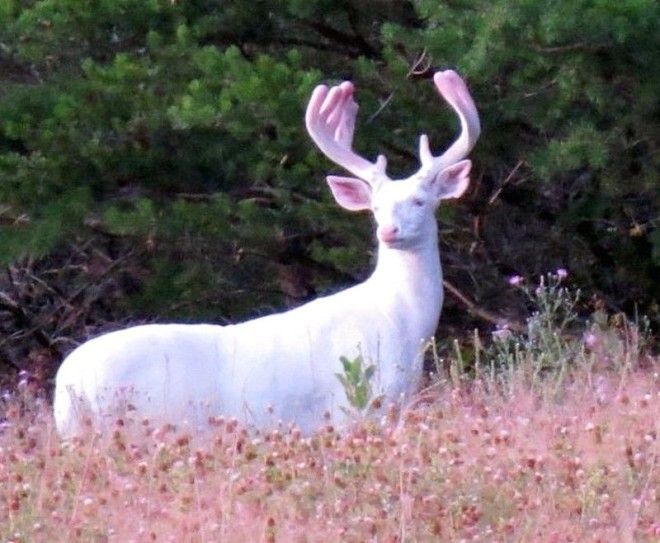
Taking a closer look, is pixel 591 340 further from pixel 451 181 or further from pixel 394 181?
pixel 394 181

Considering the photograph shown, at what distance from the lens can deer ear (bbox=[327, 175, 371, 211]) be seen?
349 inches

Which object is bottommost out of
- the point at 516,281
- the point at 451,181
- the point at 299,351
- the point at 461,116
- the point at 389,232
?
the point at 516,281

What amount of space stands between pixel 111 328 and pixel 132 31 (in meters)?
2.95

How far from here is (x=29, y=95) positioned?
10875 millimetres

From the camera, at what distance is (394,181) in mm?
8898

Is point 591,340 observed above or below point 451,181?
below

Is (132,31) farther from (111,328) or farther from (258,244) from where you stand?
(111,328)

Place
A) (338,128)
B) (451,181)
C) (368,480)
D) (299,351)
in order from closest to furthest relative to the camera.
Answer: (368,480), (299,351), (451,181), (338,128)

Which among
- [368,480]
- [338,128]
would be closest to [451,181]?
[338,128]

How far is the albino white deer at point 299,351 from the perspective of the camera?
816 cm

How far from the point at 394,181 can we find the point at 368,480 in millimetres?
3279

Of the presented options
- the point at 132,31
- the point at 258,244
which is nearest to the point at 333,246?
the point at 258,244

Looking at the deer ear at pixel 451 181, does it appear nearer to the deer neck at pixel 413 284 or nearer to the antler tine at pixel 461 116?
the antler tine at pixel 461 116

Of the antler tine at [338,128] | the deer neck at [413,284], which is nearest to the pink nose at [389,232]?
the deer neck at [413,284]
